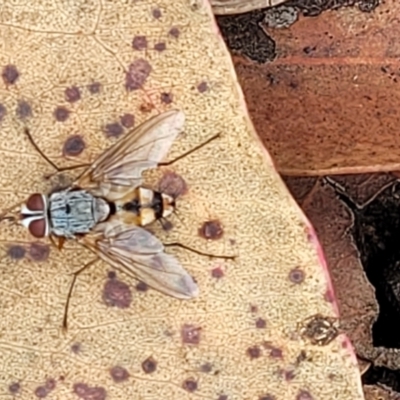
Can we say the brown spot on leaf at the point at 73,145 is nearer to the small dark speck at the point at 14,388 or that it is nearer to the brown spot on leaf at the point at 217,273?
the brown spot on leaf at the point at 217,273

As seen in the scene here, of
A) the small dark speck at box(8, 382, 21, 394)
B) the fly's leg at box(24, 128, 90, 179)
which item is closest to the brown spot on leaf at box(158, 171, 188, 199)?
the fly's leg at box(24, 128, 90, 179)

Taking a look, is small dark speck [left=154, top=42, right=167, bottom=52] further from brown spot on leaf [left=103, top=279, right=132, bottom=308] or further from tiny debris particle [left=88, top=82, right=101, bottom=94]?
brown spot on leaf [left=103, top=279, right=132, bottom=308]

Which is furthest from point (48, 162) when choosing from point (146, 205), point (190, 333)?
point (190, 333)

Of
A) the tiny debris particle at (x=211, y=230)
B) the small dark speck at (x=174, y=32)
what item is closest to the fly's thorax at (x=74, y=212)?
the tiny debris particle at (x=211, y=230)

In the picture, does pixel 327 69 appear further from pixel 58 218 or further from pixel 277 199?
pixel 58 218

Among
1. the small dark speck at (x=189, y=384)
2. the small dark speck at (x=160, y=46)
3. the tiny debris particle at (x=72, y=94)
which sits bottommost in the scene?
the small dark speck at (x=189, y=384)

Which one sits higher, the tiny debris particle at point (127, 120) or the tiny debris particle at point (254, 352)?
the tiny debris particle at point (127, 120)
